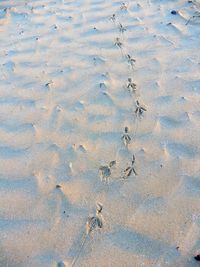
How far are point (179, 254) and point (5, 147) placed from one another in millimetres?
1613

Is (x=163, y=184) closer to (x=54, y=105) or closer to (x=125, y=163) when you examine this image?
(x=125, y=163)

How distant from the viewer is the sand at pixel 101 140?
2.21m

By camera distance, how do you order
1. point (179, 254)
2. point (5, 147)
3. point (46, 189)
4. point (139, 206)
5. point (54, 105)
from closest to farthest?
1. point (179, 254)
2. point (139, 206)
3. point (46, 189)
4. point (5, 147)
5. point (54, 105)

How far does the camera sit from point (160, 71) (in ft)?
12.1

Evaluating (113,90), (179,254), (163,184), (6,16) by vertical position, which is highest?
(6,16)

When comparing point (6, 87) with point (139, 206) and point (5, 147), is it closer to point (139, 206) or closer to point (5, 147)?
point (5, 147)

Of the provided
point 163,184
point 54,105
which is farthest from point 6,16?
point 163,184

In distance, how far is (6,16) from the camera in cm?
529

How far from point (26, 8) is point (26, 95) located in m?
2.45

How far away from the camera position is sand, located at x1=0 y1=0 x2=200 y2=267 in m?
2.21

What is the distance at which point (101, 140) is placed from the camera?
9.57ft

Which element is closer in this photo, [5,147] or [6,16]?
[5,147]

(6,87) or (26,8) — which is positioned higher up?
(26,8)

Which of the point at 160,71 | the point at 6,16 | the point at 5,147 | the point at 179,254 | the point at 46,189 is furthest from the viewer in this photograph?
the point at 6,16
